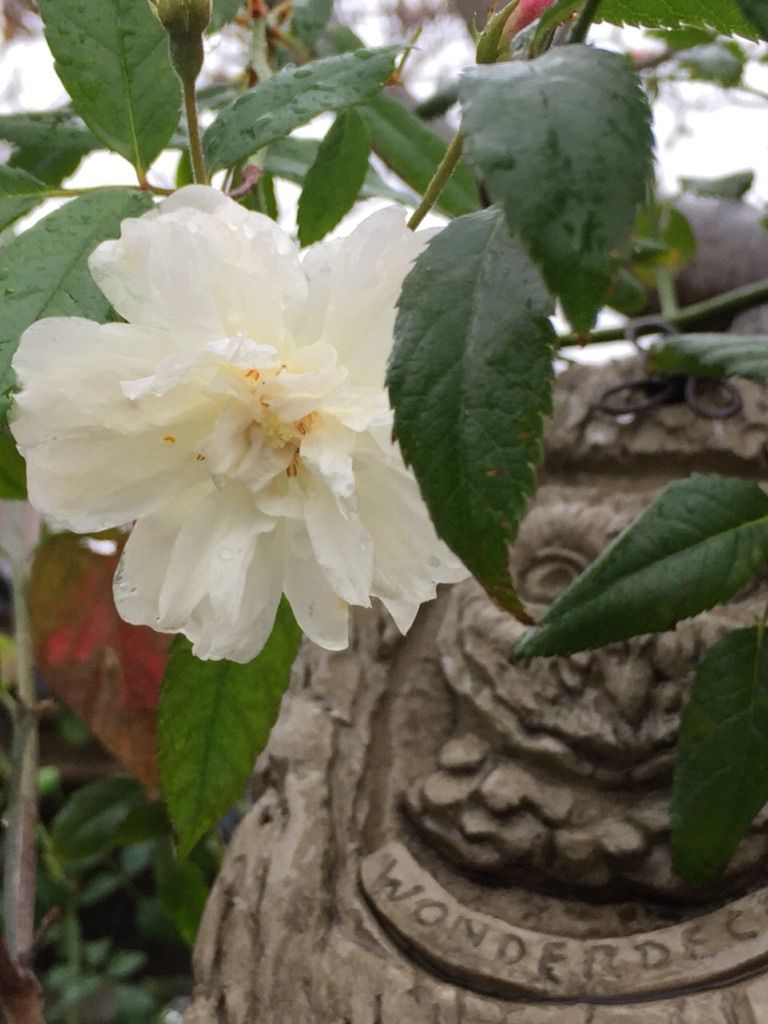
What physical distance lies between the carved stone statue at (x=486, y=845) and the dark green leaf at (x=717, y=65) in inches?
12.4

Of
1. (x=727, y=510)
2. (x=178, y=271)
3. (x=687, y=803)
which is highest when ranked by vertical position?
(x=178, y=271)

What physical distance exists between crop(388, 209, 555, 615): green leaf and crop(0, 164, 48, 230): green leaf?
188 mm

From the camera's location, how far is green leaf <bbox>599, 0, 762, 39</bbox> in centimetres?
31

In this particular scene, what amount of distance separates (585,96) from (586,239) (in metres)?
0.05

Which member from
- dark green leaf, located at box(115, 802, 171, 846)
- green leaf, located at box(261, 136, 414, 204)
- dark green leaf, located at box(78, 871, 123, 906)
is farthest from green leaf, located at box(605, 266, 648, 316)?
dark green leaf, located at box(78, 871, 123, 906)

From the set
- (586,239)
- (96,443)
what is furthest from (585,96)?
(96,443)

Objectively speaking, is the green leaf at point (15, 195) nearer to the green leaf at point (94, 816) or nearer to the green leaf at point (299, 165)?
the green leaf at point (299, 165)

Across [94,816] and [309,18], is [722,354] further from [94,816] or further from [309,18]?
[94,816]

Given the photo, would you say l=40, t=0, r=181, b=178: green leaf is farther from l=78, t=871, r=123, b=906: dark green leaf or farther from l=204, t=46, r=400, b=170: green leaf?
l=78, t=871, r=123, b=906: dark green leaf

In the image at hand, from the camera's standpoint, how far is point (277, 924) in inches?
19.5

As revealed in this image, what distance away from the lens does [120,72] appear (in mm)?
360

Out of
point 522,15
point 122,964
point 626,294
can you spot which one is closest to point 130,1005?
point 122,964

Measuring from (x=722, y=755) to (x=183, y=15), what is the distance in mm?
390

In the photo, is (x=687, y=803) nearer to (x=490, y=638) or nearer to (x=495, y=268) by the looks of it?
(x=490, y=638)
